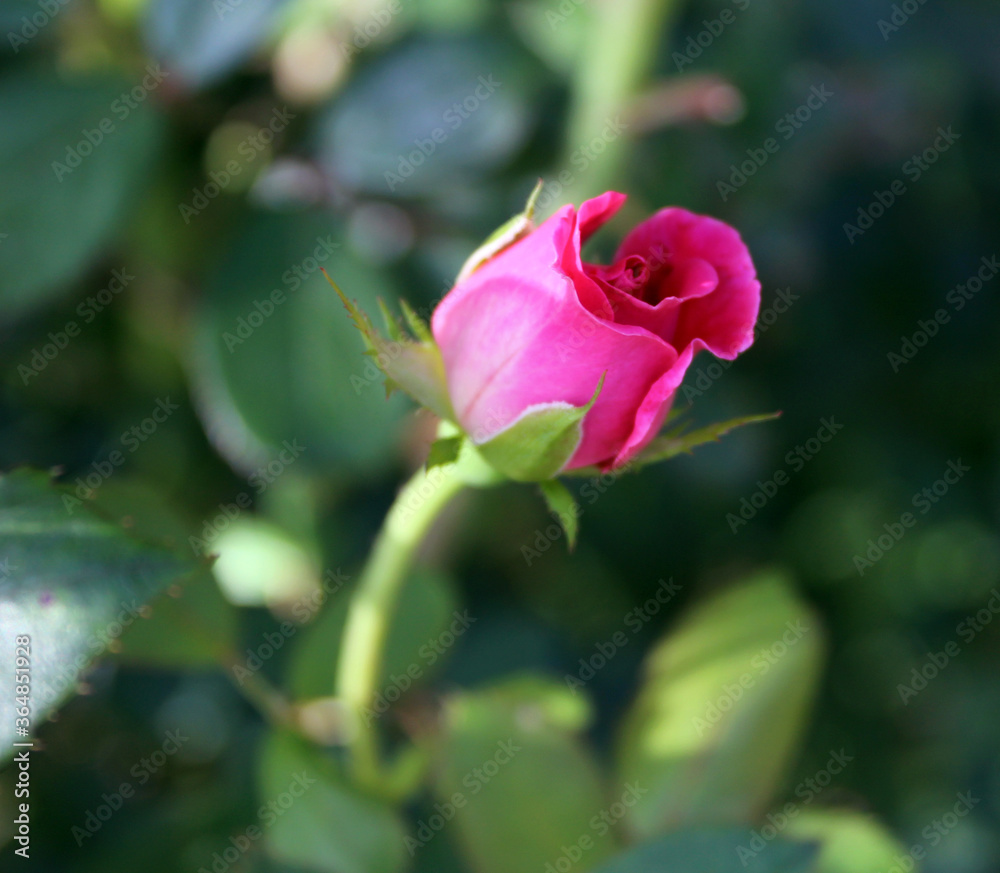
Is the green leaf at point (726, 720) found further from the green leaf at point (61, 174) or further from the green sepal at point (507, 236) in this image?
the green leaf at point (61, 174)

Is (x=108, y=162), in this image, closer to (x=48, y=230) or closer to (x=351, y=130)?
(x=48, y=230)

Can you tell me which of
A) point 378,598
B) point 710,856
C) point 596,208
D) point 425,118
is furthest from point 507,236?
point 425,118

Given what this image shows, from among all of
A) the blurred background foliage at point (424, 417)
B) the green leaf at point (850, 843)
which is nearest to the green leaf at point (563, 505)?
the blurred background foliage at point (424, 417)

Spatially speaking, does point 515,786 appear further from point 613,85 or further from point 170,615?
point 613,85

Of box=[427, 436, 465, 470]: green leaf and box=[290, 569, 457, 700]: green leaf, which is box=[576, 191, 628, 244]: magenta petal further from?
box=[290, 569, 457, 700]: green leaf

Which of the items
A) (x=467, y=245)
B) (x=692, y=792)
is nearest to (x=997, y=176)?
(x=467, y=245)

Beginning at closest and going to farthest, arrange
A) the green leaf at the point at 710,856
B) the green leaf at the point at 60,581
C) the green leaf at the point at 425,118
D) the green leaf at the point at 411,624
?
the green leaf at the point at 60,581 < the green leaf at the point at 710,856 < the green leaf at the point at 411,624 < the green leaf at the point at 425,118
